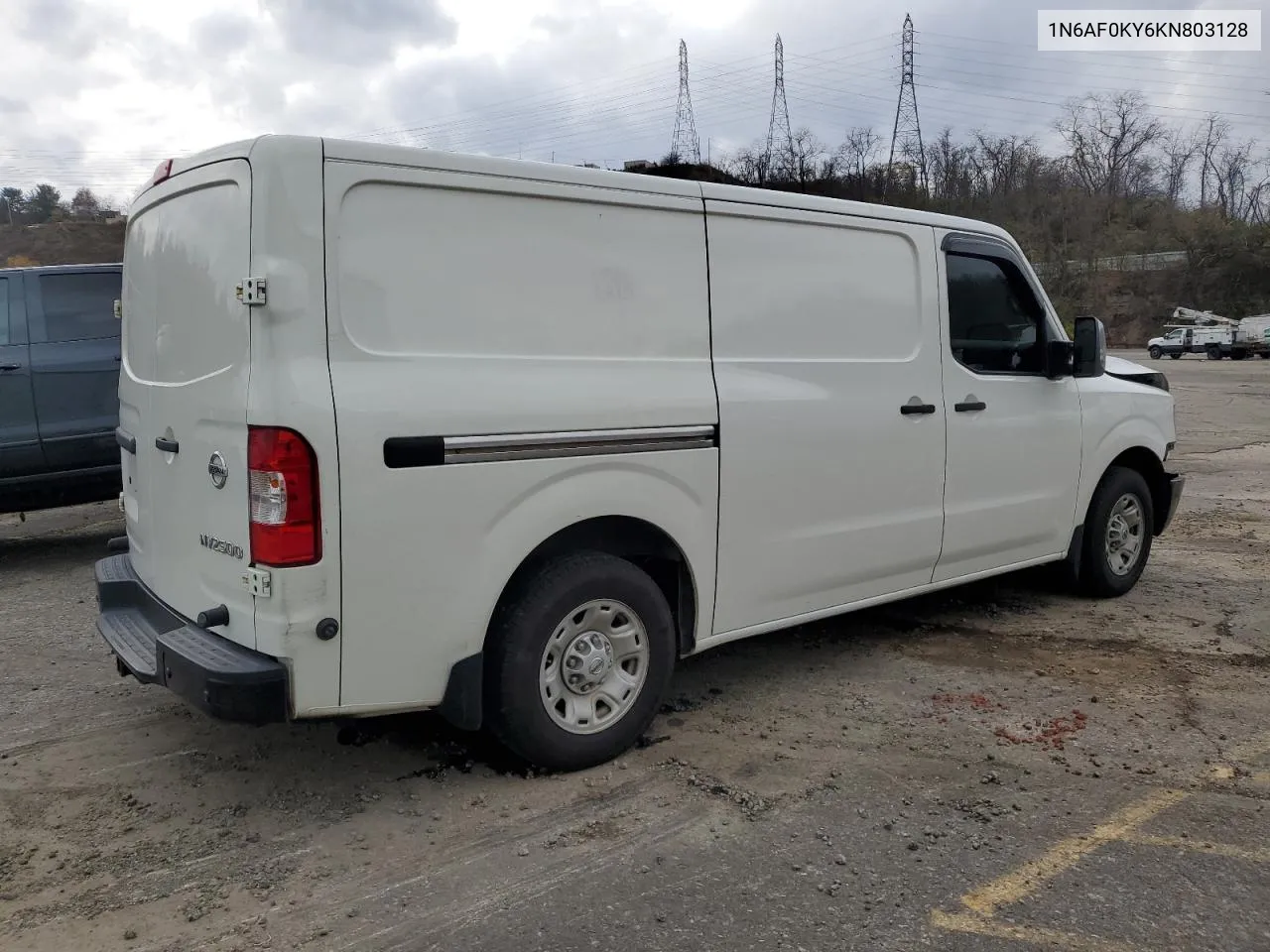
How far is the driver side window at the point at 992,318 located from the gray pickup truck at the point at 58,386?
5.47 meters

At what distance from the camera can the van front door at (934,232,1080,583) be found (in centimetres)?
503

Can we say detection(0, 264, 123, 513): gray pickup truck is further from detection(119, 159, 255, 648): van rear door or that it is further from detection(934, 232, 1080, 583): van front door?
detection(934, 232, 1080, 583): van front door

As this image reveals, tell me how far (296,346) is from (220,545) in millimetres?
745

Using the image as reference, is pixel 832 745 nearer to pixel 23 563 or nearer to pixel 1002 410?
pixel 1002 410

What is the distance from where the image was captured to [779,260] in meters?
4.28

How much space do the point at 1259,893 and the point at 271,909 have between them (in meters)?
2.82

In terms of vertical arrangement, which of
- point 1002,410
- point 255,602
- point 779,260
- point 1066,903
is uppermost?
point 779,260

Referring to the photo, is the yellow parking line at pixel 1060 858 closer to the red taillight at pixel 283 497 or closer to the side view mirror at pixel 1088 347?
the red taillight at pixel 283 497

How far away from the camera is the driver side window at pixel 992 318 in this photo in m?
5.06

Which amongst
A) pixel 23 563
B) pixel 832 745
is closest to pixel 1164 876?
pixel 832 745

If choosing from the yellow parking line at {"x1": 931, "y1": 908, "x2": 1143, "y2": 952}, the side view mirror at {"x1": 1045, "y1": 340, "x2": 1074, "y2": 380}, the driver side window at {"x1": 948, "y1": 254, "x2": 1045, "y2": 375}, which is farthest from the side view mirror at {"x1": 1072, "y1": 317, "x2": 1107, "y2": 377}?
the yellow parking line at {"x1": 931, "y1": 908, "x2": 1143, "y2": 952}

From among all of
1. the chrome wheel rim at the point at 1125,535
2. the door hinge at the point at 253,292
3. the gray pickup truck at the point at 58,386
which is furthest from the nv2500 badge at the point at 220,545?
the chrome wheel rim at the point at 1125,535

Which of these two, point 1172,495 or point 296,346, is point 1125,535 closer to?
point 1172,495

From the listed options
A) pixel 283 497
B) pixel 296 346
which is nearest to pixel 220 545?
pixel 283 497
